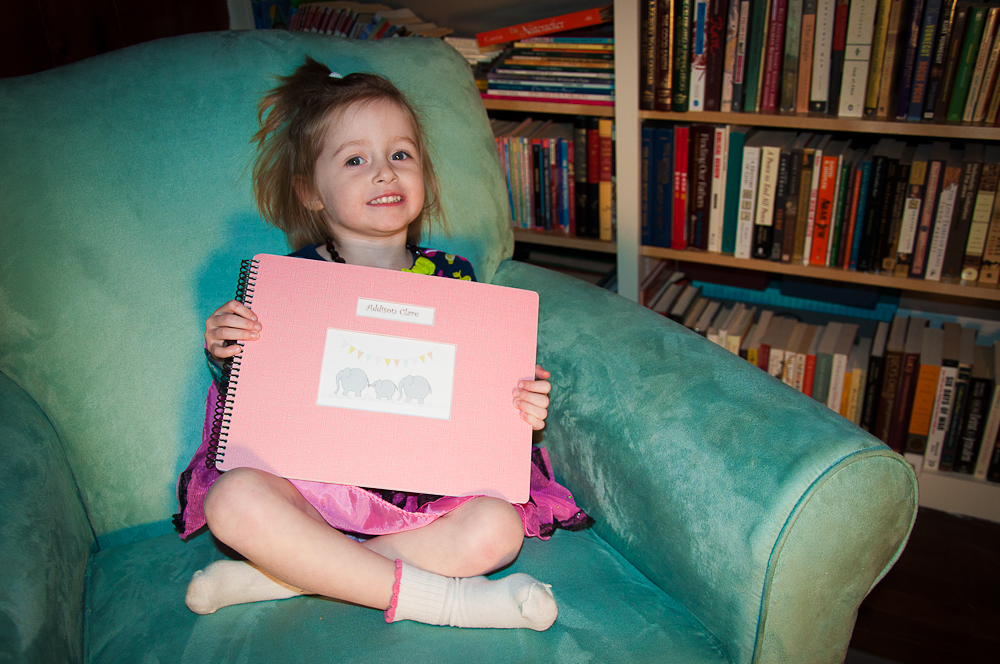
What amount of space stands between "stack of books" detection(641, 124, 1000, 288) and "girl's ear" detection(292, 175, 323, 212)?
79 centimetres

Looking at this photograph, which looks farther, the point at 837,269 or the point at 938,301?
the point at 938,301

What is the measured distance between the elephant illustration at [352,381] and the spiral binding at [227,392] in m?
0.12

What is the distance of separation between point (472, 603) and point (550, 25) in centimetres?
127

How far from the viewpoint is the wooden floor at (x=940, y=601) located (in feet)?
3.90

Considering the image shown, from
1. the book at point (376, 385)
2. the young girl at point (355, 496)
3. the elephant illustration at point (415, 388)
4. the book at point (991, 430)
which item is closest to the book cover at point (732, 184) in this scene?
the book at point (991, 430)

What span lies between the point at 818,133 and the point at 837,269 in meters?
0.31

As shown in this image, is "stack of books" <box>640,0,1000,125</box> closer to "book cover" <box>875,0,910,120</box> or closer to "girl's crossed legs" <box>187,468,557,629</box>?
"book cover" <box>875,0,910,120</box>

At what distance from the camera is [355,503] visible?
0.90 meters

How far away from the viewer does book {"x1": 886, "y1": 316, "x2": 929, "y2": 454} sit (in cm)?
143

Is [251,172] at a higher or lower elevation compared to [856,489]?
higher

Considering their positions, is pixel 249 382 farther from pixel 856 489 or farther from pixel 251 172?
pixel 856 489

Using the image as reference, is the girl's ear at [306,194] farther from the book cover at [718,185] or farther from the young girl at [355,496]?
the book cover at [718,185]

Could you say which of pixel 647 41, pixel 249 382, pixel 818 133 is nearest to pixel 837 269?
pixel 818 133

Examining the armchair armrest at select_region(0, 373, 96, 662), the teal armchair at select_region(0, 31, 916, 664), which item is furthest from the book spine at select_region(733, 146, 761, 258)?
the armchair armrest at select_region(0, 373, 96, 662)
